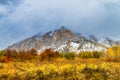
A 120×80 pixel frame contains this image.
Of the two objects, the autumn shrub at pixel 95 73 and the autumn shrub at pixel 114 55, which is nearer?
the autumn shrub at pixel 95 73

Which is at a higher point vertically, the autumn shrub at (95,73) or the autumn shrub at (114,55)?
the autumn shrub at (114,55)

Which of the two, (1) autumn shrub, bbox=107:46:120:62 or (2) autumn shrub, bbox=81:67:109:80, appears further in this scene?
(1) autumn shrub, bbox=107:46:120:62

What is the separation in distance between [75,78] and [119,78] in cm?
421

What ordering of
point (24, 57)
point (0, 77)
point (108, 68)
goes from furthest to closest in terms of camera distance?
point (24, 57)
point (108, 68)
point (0, 77)

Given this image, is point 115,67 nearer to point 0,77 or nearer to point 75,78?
point 75,78

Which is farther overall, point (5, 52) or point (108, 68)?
point (5, 52)

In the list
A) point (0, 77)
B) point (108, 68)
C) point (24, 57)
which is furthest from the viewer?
point (24, 57)

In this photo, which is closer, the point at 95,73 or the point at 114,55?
the point at 95,73

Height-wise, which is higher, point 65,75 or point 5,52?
point 5,52

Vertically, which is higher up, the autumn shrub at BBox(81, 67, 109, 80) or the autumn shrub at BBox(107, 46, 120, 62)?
the autumn shrub at BBox(107, 46, 120, 62)

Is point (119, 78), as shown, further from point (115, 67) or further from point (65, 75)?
point (65, 75)

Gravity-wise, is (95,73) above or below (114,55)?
below

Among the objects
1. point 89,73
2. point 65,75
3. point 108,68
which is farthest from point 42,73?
point 108,68

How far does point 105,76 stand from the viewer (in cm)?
3131
